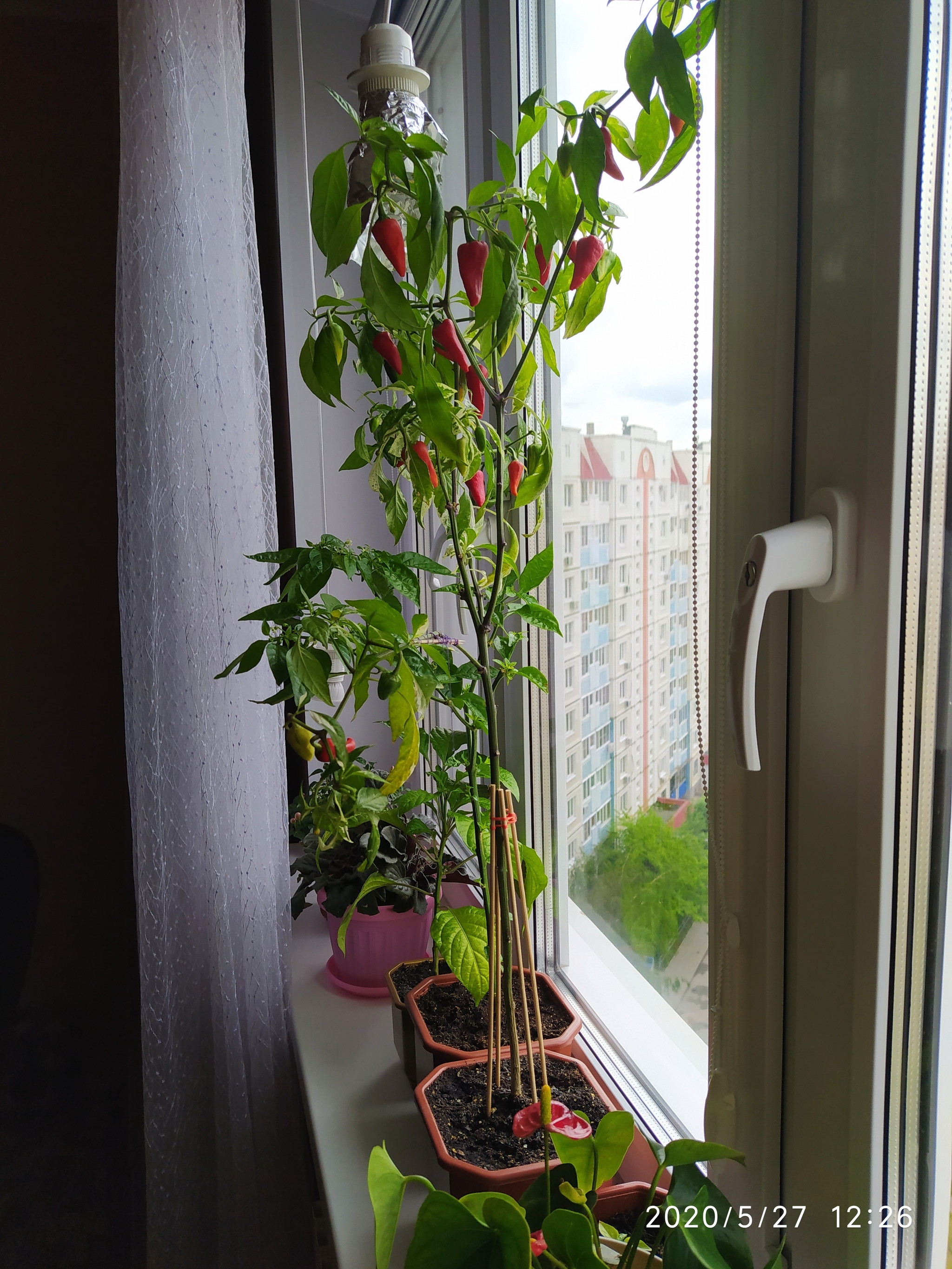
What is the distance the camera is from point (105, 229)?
6.05ft

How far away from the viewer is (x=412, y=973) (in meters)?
0.96

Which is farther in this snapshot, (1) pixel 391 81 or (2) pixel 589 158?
(1) pixel 391 81

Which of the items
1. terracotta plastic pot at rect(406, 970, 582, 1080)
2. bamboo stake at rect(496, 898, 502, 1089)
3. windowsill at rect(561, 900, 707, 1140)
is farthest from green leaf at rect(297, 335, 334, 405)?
windowsill at rect(561, 900, 707, 1140)

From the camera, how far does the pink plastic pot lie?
3.59 ft

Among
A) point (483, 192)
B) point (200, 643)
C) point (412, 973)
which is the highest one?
point (483, 192)

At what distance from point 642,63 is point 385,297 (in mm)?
188

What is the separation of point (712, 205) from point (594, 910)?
2.46 ft

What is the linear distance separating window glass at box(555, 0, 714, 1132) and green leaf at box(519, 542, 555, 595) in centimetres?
12

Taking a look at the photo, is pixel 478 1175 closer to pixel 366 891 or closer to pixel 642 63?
pixel 366 891

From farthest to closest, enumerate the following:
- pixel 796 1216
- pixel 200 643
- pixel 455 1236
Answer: pixel 200 643 → pixel 796 1216 → pixel 455 1236

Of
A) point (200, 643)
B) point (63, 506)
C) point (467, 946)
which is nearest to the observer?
point (467, 946)

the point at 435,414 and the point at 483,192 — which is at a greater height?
the point at 483,192

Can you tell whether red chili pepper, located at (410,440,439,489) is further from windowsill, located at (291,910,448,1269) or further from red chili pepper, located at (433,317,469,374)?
windowsill, located at (291,910,448,1269)

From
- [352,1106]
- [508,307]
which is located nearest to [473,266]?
[508,307]
